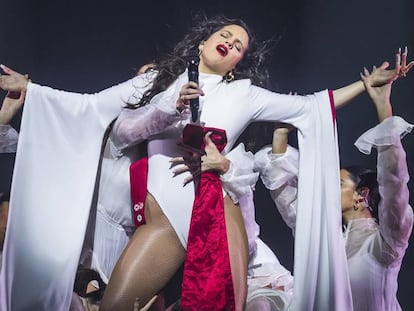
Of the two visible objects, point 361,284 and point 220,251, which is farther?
point 361,284

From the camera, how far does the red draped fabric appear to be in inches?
82.6

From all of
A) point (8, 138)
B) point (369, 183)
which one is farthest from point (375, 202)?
point (8, 138)

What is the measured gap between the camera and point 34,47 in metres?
2.46

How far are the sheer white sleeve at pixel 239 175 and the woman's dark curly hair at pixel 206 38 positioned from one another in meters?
0.26

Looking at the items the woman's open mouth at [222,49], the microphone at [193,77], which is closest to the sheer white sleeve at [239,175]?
the microphone at [193,77]

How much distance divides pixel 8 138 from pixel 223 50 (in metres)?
0.72

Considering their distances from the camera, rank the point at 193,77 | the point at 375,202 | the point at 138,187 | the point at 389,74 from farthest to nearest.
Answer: the point at 375,202
the point at 389,74
the point at 138,187
the point at 193,77

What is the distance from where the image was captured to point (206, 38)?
2363 millimetres

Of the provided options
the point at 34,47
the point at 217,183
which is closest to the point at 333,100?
the point at 217,183

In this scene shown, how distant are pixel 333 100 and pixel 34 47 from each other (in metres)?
1.00

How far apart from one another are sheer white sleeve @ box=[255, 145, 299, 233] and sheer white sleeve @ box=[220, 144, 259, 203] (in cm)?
9

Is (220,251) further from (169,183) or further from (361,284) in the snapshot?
(361,284)

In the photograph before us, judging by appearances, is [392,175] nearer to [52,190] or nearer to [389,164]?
[389,164]

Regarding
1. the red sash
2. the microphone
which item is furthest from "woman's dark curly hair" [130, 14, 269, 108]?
the red sash
